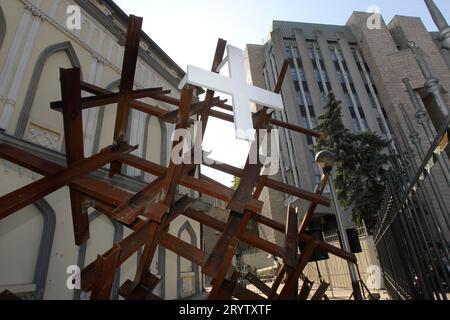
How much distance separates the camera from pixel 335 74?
113 ft

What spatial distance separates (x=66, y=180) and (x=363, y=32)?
42.4 meters

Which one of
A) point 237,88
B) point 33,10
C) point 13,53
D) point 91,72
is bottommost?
point 237,88

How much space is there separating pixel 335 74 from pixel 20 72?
36.0 m

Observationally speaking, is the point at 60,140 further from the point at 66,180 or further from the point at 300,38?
the point at 300,38

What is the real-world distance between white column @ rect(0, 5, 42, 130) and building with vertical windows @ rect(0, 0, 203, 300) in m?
0.02

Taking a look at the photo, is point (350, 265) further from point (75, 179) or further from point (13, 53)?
point (13, 53)

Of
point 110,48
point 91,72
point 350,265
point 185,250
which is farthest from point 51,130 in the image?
point 350,265

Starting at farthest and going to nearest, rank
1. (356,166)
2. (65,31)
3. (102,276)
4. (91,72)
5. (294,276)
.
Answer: (356,166), (91,72), (65,31), (294,276), (102,276)

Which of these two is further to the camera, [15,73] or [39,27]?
[39,27]

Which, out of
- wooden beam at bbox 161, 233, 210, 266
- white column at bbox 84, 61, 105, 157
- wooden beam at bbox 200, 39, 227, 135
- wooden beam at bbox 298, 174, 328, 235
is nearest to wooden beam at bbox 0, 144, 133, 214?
wooden beam at bbox 161, 233, 210, 266

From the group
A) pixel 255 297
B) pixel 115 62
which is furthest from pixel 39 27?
pixel 255 297

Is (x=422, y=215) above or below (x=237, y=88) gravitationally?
below

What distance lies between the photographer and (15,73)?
5414 millimetres

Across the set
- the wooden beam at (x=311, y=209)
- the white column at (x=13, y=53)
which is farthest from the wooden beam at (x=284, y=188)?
the white column at (x=13, y=53)
